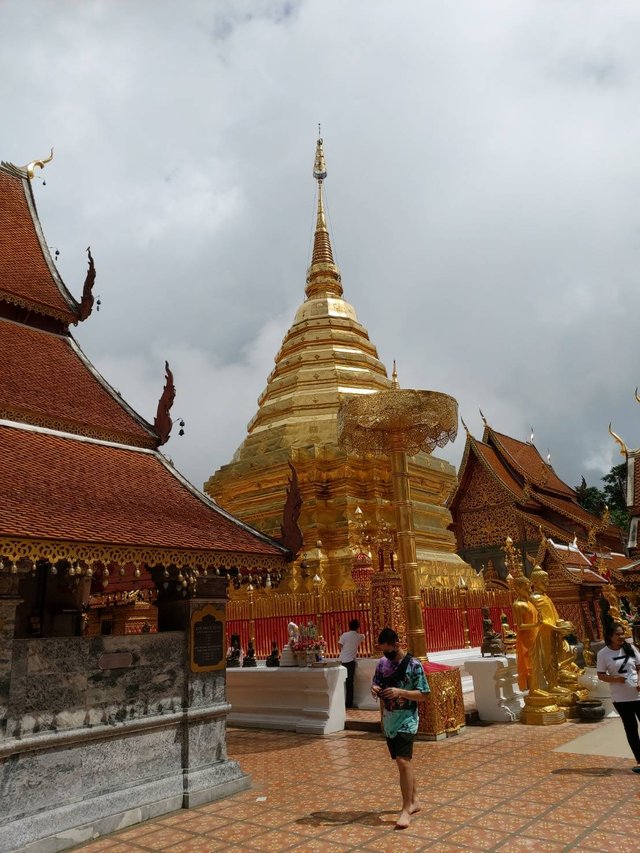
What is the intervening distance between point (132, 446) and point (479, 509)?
21.4 meters

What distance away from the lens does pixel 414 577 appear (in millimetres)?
8703

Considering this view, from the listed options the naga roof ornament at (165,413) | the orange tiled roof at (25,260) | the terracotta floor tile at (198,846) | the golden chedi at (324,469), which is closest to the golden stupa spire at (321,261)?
the golden chedi at (324,469)

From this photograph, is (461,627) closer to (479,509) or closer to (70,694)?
(70,694)

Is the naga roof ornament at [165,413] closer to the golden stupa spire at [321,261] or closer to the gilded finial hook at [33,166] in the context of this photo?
the gilded finial hook at [33,166]

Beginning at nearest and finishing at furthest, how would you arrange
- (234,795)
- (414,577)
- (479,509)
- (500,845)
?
(500,845) < (234,795) < (414,577) < (479,509)

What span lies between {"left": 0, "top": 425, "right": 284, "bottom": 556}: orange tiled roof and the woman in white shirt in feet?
11.2

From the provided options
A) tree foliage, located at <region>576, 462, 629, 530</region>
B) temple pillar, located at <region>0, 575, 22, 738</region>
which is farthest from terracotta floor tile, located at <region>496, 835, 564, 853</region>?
tree foliage, located at <region>576, 462, 629, 530</region>

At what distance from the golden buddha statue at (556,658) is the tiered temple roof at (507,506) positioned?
49.8 ft

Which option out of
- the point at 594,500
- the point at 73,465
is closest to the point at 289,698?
the point at 73,465

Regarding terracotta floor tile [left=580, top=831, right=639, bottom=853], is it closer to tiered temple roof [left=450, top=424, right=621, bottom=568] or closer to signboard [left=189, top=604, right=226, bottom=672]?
signboard [left=189, top=604, right=226, bottom=672]

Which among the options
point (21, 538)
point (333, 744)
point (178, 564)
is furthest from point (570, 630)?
point (21, 538)

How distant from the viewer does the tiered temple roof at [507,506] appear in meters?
25.1

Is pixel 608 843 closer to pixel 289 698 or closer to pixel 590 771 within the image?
pixel 590 771

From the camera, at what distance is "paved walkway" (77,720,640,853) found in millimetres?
4574
